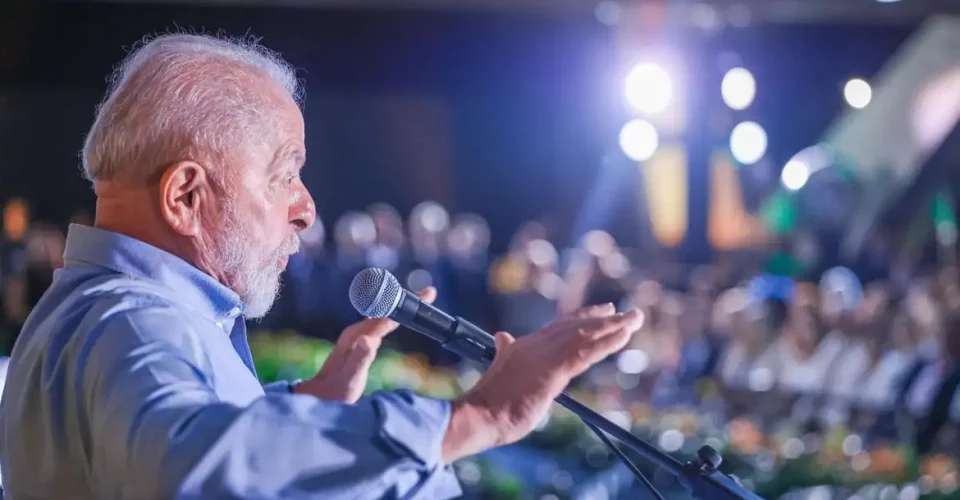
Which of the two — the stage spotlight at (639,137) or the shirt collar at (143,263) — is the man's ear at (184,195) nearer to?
the shirt collar at (143,263)

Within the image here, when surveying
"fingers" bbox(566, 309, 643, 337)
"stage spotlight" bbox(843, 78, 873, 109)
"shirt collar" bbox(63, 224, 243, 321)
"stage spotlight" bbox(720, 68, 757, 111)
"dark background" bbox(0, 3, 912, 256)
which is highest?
"stage spotlight" bbox(843, 78, 873, 109)

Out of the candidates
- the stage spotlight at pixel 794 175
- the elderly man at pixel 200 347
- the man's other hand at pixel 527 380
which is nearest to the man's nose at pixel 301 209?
the elderly man at pixel 200 347

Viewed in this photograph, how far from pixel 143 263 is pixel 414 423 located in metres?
0.37

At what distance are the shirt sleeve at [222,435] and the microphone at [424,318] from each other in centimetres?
29

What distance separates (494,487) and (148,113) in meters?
2.11

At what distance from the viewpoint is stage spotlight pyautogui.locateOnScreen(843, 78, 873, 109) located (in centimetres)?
938

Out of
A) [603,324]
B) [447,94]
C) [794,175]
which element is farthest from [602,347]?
[794,175]

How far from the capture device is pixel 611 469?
127 inches

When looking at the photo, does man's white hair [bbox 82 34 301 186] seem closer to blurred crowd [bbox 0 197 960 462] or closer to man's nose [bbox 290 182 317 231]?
man's nose [bbox 290 182 317 231]

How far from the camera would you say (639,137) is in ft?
29.6

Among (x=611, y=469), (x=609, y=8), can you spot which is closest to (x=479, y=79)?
(x=609, y=8)

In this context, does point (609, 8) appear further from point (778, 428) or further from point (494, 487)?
point (494, 487)

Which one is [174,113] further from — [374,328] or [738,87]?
[738,87]

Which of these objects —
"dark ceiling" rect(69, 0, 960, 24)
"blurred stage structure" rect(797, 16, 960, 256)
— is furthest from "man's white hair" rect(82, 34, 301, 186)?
"blurred stage structure" rect(797, 16, 960, 256)
